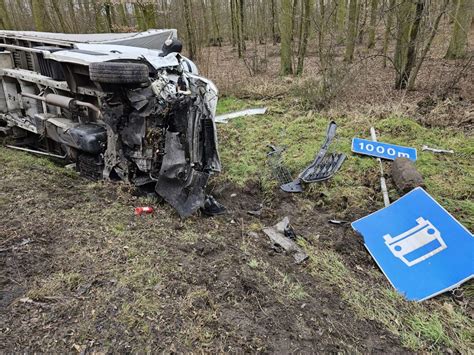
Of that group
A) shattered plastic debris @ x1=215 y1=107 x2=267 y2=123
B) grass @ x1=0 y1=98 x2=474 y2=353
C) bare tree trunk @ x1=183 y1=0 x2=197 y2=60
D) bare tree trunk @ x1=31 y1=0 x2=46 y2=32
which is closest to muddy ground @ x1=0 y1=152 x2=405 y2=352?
grass @ x1=0 y1=98 x2=474 y2=353

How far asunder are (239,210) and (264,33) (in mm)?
16259

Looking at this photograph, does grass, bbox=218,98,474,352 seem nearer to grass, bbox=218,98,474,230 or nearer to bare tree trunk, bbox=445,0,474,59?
grass, bbox=218,98,474,230

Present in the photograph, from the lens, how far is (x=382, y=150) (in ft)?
16.9

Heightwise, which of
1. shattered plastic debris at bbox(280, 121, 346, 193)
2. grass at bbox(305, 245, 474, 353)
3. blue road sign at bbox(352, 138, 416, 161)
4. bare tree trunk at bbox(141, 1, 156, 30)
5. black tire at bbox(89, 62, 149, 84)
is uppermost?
bare tree trunk at bbox(141, 1, 156, 30)

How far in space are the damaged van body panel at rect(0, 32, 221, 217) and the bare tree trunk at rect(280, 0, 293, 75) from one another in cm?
642

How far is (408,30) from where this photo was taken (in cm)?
774

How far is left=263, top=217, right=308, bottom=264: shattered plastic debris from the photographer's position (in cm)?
345

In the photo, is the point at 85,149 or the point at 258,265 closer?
the point at 258,265

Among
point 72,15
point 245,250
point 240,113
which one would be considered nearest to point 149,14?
point 240,113

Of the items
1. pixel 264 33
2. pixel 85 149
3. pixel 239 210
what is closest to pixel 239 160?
pixel 239 210

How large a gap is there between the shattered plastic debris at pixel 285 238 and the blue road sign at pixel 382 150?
1974 millimetres

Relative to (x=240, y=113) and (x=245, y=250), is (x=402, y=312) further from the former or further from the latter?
(x=240, y=113)

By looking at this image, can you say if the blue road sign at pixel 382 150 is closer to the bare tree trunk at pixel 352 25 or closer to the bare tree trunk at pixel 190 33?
the bare tree trunk at pixel 352 25

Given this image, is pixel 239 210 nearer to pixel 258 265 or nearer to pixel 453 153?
pixel 258 265
